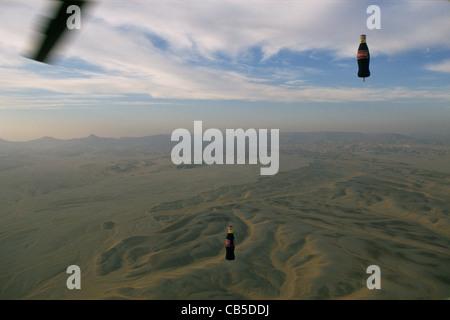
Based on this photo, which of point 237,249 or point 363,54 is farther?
point 237,249

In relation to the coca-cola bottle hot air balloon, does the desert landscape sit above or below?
below

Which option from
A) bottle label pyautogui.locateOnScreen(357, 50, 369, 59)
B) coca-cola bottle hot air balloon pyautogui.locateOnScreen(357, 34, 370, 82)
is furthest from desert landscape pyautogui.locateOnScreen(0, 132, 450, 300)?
bottle label pyautogui.locateOnScreen(357, 50, 369, 59)

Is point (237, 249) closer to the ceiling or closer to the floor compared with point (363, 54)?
closer to the floor

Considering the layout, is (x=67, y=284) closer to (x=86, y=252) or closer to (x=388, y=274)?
(x=86, y=252)

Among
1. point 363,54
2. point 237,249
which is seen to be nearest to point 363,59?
point 363,54

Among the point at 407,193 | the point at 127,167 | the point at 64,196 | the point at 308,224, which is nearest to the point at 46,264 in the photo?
the point at 308,224

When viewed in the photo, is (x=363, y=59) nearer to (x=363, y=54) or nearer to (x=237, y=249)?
(x=363, y=54)

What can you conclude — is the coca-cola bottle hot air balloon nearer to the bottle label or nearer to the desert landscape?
the bottle label

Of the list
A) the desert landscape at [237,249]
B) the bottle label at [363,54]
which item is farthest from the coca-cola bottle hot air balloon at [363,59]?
the desert landscape at [237,249]
